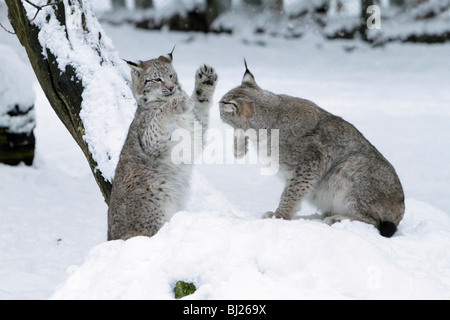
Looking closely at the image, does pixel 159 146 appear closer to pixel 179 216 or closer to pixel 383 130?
pixel 179 216

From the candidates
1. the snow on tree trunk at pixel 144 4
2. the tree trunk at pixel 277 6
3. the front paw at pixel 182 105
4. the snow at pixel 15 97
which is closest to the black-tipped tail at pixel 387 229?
the front paw at pixel 182 105

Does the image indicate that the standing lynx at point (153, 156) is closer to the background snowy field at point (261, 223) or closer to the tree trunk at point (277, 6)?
the background snowy field at point (261, 223)

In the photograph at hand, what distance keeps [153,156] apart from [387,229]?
1815 mm

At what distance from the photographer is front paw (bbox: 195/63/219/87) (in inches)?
192

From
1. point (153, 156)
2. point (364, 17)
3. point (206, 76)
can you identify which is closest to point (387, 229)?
point (153, 156)

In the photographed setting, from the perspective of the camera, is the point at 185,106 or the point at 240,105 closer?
the point at 185,106

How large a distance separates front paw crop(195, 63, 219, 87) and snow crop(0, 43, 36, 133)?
172 inches

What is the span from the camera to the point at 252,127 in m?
4.78

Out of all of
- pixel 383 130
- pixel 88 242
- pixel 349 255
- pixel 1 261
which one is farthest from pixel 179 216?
pixel 383 130

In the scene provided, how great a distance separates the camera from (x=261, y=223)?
10.6 ft

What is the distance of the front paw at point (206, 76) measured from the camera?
16.0ft

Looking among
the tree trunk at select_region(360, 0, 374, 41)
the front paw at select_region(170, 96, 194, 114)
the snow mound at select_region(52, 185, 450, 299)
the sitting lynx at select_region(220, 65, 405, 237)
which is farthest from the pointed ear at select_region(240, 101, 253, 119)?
the tree trunk at select_region(360, 0, 374, 41)

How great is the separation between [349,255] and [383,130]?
28.8 ft

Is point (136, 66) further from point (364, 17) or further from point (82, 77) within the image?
point (364, 17)
